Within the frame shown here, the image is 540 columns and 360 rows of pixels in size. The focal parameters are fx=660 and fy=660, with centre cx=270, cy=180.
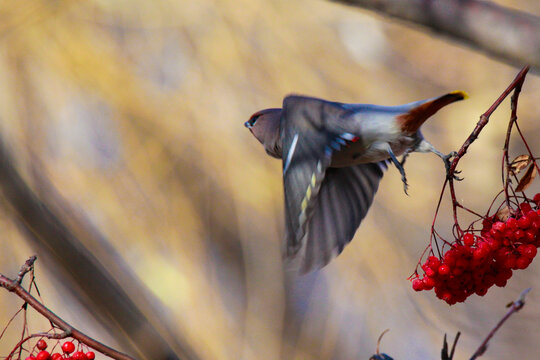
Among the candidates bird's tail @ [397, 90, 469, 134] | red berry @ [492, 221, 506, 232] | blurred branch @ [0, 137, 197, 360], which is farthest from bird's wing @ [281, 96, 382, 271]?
blurred branch @ [0, 137, 197, 360]

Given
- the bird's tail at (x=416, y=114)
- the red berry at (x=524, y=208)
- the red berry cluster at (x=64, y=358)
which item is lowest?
the red berry cluster at (x=64, y=358)

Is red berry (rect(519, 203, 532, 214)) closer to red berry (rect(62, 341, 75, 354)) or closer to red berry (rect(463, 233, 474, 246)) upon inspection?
red berry (rect(463, 233, 474, 246))

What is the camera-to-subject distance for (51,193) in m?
3.25

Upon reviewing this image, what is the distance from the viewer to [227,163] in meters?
3.23

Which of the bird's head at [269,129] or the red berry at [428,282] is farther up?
the bird's head at [269,129]

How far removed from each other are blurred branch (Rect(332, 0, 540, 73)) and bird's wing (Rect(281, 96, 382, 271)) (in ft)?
2.40

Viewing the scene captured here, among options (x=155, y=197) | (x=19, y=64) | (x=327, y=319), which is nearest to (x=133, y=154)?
(x=155, y=197)

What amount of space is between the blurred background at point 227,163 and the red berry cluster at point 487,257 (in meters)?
1.71

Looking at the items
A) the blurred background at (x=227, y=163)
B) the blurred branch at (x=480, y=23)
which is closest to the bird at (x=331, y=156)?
the blurred branch at (x=480, y=23)

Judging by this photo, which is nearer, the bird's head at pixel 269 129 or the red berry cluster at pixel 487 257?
the red berry cluster at pixel 487 257

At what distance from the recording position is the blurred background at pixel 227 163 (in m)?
3.15

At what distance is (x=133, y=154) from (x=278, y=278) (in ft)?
3.12

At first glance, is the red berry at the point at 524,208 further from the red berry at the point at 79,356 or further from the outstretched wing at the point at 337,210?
the red berry at the point at 79,356

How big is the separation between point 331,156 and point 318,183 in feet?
0.50
